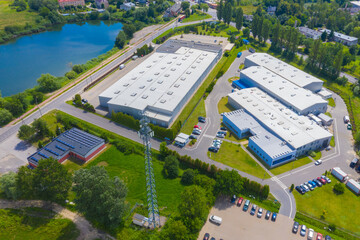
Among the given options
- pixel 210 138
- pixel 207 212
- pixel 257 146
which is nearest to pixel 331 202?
pixel 257 146

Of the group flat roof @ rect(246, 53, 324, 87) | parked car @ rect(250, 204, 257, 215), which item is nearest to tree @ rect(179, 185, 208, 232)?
parked car @ rect(250, 204, 257, 215)

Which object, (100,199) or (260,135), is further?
(260,135)

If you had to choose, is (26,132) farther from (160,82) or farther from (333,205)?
(333,205)

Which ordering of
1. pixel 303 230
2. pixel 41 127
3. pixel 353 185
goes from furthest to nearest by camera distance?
pixel 41 127 → pixel 353 185 → pixel 303 230

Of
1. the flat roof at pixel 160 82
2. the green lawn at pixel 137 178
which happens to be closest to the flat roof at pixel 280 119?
the flat roof at pixel 160 82

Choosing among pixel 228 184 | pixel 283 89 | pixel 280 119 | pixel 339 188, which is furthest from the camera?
pixel 283 89

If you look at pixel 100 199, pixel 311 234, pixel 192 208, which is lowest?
pixel 311 234

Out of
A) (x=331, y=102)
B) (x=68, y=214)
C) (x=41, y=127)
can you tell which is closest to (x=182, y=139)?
(x=68, y=214)
